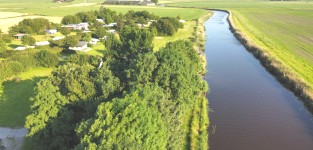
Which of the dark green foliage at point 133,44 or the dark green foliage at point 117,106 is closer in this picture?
the dark green foliage at point 117,106

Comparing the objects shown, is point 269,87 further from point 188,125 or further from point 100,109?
point 100,109

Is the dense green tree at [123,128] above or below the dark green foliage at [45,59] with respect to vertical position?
above

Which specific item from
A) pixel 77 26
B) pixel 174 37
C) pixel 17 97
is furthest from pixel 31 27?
pixel 17 97

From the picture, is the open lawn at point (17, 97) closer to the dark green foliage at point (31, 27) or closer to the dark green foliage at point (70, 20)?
the dark green foliage at point (31, 27)

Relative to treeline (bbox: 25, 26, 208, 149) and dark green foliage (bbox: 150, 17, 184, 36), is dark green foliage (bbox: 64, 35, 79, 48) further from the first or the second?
treeline (bbox: 25, 26, 208, 149)

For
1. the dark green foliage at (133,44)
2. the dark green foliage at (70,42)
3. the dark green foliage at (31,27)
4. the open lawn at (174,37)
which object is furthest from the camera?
the dark green foliage at (31,27)

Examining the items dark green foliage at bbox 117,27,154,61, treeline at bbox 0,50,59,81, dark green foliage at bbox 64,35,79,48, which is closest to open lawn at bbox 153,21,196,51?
dark green foliage at bbox 64,35,79,48

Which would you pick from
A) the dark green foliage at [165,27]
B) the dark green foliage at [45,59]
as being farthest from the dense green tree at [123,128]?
the dark green foliage at [165,27]

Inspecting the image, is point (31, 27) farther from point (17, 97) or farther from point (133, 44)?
point (133, 44)
